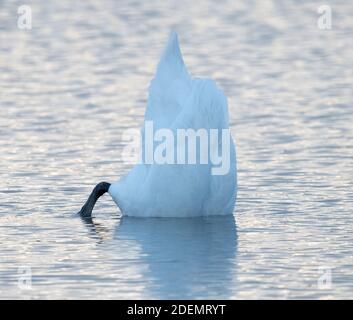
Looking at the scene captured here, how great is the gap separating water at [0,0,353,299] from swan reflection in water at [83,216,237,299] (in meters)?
0.02

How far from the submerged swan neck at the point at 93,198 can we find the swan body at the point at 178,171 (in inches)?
7.4

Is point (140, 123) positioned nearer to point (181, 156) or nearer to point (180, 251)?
point (181, 156)

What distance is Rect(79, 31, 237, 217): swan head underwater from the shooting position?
640 inches

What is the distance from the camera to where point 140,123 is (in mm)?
22438

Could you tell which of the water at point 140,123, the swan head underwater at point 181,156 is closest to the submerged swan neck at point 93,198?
the water at point 140,123

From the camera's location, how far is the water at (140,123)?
14.4 meters

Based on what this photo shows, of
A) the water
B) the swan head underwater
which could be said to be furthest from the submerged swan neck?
the swan head underwater

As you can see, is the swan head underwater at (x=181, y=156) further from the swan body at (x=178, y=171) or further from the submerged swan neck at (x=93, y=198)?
the submerged swan neck at (x=93, y=198)

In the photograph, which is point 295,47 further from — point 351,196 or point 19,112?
point 351,196

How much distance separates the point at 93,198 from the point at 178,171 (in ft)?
4.29

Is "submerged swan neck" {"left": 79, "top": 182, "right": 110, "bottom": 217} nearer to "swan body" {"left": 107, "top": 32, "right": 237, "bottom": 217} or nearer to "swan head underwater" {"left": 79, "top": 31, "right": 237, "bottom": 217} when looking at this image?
"swan body" {"left": 107, "top": 32, "right": 237, "bottom": 217}

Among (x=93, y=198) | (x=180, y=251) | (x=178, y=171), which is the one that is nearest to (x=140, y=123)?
(x=93, y=198)

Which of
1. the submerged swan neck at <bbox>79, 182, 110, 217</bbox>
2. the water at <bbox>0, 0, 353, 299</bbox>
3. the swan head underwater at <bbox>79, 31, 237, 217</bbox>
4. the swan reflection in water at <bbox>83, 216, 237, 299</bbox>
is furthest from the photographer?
the submerged swan neck at <bbox>79, 182, 110, 217</bbox>
